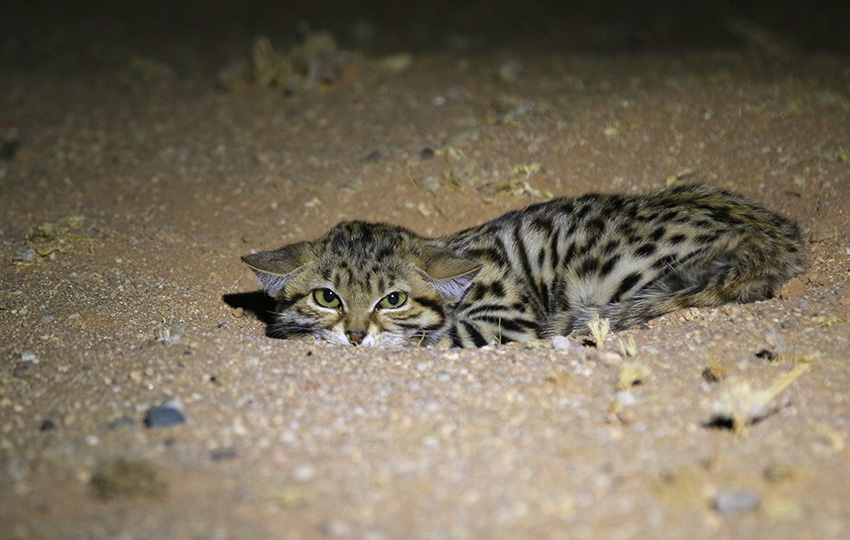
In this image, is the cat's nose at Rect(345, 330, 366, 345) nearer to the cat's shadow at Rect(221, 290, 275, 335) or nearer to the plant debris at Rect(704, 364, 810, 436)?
the cat's shadow at Rect(221, 290, 275, 335)

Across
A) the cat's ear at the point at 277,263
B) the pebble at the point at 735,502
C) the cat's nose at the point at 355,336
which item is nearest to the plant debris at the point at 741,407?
the pebble at the point at 735,502

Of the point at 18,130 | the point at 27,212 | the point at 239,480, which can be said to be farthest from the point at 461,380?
the point at 18,130

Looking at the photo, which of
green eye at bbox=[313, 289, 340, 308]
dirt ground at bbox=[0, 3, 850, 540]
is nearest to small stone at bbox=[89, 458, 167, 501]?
dirt ground at bbox=[0, 3, 850, 540]

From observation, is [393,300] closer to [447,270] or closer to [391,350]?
[447,270]

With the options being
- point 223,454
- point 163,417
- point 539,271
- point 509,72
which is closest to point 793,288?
point 539,271

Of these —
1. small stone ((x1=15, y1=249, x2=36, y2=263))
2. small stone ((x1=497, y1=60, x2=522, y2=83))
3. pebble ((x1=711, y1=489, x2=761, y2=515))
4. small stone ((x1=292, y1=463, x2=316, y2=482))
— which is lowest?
pebble ((x1=711, y1=489, x2=761, y2=515))

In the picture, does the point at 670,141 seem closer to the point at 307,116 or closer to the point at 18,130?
the point at 307,116

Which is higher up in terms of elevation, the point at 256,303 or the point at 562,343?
the point at 256,303
